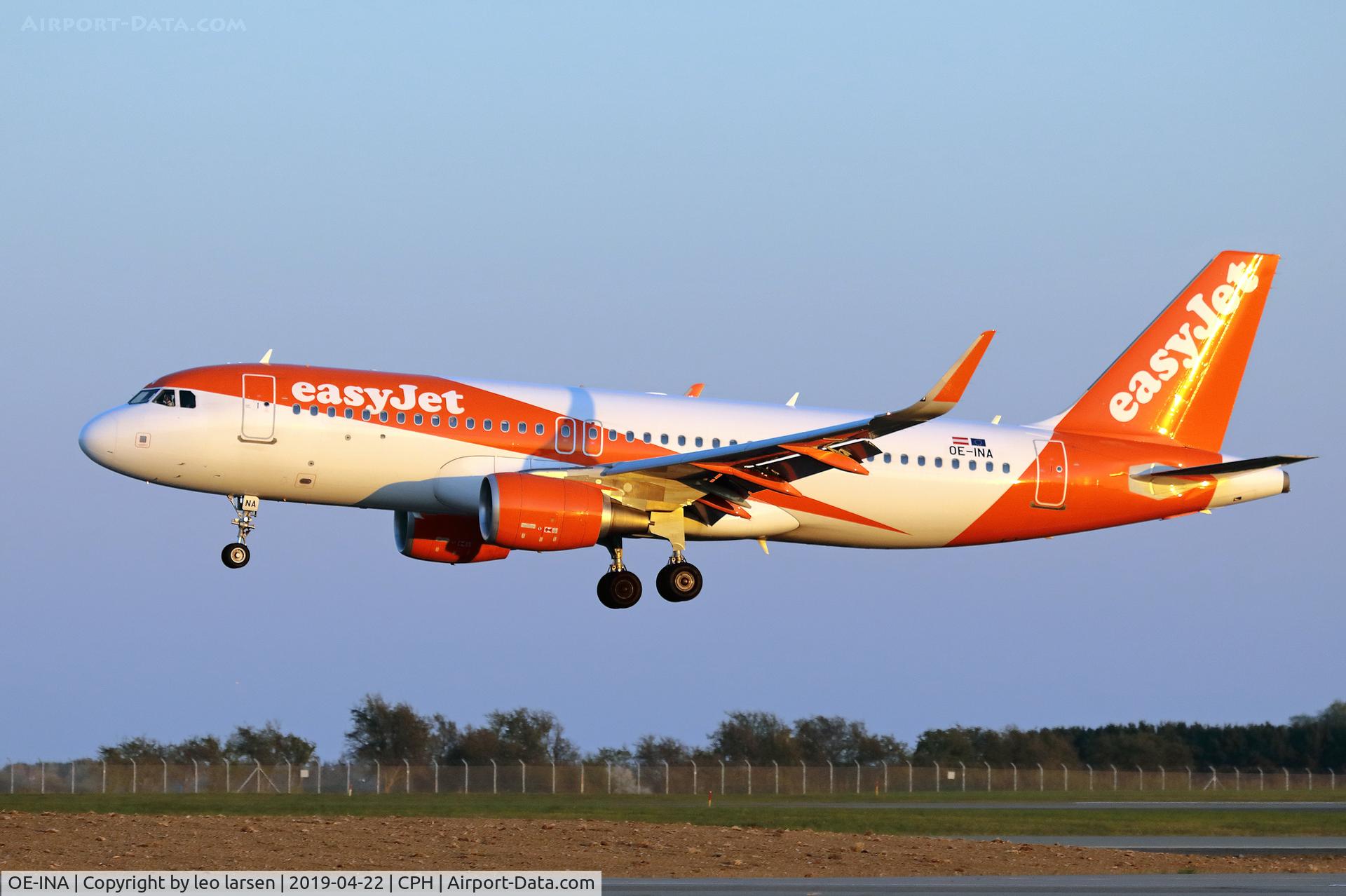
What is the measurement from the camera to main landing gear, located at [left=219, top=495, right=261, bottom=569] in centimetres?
3447

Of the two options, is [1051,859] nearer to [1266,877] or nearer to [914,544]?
[1266,877]

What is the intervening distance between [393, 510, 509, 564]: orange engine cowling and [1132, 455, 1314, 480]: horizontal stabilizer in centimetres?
1481

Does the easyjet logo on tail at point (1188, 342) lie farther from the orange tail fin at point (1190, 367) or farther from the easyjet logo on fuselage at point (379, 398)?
the easyjet logo on fuselage at point (379, 398)

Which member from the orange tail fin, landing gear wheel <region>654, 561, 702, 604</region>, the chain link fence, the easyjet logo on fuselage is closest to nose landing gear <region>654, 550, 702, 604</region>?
landing gear wheel <region>654, 561, 702, 604</region>

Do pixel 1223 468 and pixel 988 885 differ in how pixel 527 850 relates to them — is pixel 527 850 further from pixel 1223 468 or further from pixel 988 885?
pixel 1223 468

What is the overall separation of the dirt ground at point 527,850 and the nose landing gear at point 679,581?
22.3 feet

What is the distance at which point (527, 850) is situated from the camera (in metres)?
26.7

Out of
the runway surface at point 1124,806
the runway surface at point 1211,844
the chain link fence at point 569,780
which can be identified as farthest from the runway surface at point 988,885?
the chain link fence at point 569,780

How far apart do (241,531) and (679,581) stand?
895cm

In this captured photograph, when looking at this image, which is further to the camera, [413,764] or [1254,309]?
[413,764]

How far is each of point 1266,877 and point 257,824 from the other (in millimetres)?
15586

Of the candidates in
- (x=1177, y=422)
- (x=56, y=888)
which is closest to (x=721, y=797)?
(x=1177, y=422)

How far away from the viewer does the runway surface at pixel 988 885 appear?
2261cm

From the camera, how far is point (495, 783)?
170 ft
